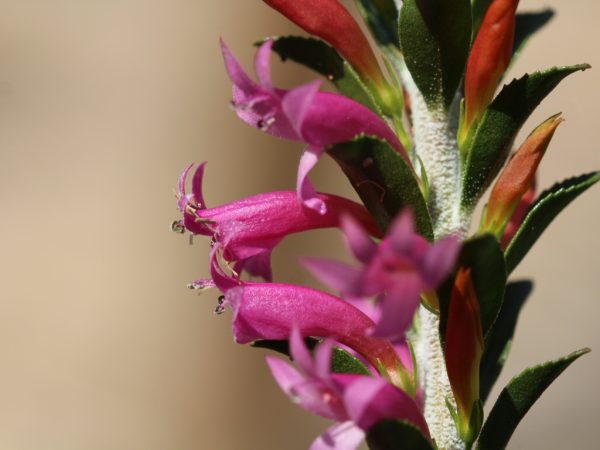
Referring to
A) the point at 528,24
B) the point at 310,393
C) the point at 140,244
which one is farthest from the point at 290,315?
the point at 140,244

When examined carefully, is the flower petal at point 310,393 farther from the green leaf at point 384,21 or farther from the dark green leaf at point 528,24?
the dark green leaf at point 528,24

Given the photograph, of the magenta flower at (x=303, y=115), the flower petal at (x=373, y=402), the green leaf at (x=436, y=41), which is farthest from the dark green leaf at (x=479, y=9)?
the flower petal at (x=373, y=402)

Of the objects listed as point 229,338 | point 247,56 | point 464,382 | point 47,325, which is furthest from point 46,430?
point 464,382

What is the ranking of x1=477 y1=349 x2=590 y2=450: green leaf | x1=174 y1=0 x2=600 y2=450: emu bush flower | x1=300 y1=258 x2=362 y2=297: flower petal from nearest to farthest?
1. x1=300 y1=258 x2=362 y2=297: flower petal
2. x1=174 y1=0 x2=600 y2=450: emu bush flower
3. x1=477 y1=349 x2=590 y2=450: green leaf

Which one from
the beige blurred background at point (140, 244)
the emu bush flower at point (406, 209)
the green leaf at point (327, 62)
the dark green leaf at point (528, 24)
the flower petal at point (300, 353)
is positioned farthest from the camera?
the beige blurred background at point (140, 244)

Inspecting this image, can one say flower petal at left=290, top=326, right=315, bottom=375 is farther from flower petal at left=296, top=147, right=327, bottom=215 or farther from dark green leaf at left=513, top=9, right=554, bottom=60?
dark green leaf at left=513, top=9, right=554, bottom=60

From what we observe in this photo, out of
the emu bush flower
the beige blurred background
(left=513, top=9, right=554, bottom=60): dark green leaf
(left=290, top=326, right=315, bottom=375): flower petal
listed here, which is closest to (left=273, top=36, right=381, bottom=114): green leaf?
the emu bush flower
